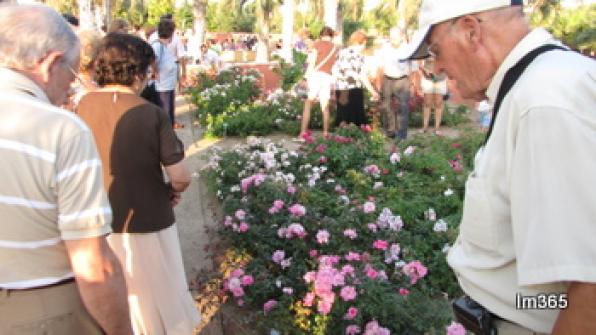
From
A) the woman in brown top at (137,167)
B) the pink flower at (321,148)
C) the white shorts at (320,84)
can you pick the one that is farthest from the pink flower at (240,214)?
the white shorts at (320,84)

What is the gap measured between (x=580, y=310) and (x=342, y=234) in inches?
111

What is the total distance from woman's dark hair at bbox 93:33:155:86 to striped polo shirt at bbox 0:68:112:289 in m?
1.05

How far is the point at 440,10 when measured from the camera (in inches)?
60.8

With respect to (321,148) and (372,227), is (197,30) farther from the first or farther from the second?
(372,227)

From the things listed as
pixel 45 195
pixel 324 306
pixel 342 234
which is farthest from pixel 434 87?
pixel 45 195

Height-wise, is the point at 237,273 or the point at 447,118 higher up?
the point at 447,118

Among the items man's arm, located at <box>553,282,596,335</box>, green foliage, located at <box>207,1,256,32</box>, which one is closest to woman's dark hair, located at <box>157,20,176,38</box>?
man's arm, located at <box>553,282,596,335</box>

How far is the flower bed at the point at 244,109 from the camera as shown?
8867 mm

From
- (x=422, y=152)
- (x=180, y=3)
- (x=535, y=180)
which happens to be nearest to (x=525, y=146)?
(x=535, y=180)

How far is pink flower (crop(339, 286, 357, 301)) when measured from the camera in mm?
2979

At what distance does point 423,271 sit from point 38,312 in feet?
7.86

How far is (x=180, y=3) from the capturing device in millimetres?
51406

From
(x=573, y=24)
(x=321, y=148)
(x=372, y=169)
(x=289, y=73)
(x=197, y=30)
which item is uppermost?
(x=573, y=24)

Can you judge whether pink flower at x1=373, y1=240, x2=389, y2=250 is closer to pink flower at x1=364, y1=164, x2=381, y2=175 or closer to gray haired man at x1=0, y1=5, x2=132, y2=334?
pink flower at x1=364, y1=164, x2=381, y2=175
